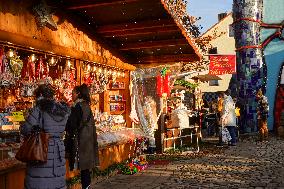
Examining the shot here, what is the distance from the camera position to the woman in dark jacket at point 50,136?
486 cm

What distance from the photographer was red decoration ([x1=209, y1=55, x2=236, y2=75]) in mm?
21766

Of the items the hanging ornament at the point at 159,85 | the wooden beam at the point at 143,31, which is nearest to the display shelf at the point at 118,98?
the hanging ornament at the point at 159,85

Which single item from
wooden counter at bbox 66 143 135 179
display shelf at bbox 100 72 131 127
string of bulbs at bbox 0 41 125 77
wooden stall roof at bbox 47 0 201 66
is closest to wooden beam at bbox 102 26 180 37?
wooden stall roof at bbox 47 0 201 66

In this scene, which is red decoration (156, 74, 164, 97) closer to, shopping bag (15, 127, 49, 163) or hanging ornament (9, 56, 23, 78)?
hanging ornament (9, 56, 23, 78)

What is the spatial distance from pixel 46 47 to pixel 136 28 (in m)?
2.83

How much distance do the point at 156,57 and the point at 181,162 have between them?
3.50 m

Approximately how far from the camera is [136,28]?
997 centimetres

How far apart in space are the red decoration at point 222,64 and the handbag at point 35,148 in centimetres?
1770

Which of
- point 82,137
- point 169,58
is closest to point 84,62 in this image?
point 82,137

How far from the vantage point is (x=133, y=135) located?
11.8m

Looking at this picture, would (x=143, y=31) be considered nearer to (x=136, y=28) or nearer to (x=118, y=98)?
(x=136, y=28)

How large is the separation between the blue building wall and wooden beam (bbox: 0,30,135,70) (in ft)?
41.6

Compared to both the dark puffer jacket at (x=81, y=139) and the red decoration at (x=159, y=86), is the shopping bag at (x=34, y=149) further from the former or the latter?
the red decoration at (x=159, y=86)

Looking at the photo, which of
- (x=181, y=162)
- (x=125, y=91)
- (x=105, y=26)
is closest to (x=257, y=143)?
(x=181, y=162)
